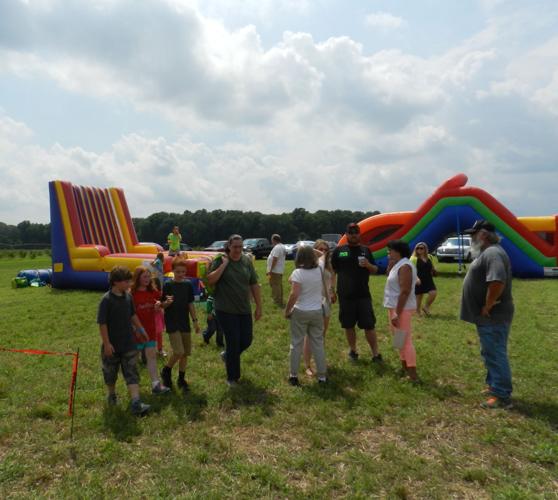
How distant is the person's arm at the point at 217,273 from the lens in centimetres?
493

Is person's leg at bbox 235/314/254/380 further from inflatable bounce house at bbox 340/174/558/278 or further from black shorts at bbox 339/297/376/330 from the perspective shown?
inflatable bounce house at bbox 340/174/558/278

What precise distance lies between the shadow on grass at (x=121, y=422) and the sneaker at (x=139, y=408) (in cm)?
5

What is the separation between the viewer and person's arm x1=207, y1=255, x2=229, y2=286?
4934 mm

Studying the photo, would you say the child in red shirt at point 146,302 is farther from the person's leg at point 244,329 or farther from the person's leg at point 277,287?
the person's leg at point 277,287

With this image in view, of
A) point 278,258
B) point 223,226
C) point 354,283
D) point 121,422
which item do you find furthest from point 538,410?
point 223,226

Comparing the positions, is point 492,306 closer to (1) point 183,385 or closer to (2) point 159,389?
(1) point 183,385

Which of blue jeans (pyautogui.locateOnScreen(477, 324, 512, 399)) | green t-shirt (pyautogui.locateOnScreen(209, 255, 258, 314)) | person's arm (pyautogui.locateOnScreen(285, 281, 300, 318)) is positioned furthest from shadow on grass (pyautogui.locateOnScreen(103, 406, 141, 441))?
blue jeans (pyautogui.locateOnScreen(477, 324, 512, 399))

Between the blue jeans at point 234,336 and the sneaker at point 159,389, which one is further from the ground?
the blue jeans at point 234,336

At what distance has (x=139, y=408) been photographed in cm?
431

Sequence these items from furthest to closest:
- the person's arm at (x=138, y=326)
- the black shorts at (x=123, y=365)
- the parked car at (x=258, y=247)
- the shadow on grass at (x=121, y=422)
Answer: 1. the parked car at (x=258, y=247)
2. the person's arm at (x=138, y=326)
3. the black shorts at (x=123, y=365)
4. the shadow on grass at (x=121, y=422)

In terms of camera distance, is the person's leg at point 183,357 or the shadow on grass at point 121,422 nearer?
the shadow on grass at point 121,422

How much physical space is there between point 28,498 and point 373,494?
2.36 m

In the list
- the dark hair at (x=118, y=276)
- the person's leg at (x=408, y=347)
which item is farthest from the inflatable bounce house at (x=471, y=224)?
the dark hair at (x=118, y=276)

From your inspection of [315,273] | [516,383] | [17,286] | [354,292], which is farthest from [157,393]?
[17,286]
